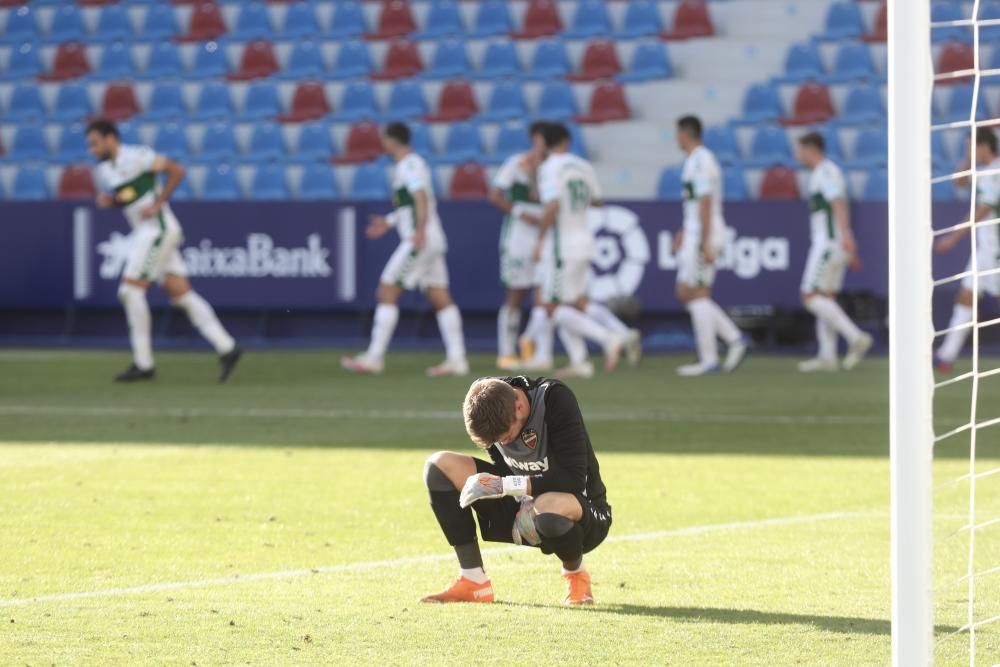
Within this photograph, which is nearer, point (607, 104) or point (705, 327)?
point (705, 327)

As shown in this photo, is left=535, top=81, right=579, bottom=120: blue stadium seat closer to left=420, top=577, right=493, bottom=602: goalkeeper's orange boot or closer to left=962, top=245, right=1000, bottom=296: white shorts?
left=962, top=245, right=1000, bottom=296: white shorts

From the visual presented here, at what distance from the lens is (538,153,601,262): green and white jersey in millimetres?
16500

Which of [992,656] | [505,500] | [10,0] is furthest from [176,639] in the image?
[10,0]

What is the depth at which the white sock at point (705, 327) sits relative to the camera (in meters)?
16.9

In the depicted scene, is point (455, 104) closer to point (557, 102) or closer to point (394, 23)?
point (557, 102)

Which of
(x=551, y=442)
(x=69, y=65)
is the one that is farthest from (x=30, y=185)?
(x=551, y=442)

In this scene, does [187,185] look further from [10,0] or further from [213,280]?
[10,0]

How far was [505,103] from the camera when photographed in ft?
75.6

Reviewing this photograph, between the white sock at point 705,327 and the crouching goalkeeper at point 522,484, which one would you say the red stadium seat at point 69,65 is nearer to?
the white sock at point 705,327

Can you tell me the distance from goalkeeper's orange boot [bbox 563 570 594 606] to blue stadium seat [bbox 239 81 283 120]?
18.7m

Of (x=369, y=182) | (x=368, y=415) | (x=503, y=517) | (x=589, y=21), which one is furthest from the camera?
(x=589, y=21)

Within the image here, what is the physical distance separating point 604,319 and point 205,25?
9344 mm

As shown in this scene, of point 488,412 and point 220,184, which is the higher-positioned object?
point 488,412

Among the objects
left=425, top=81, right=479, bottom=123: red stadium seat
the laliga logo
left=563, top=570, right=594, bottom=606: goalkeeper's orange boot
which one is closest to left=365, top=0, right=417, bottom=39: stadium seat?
left=425, top=81, right=479, bottom=123: red stadium seat
